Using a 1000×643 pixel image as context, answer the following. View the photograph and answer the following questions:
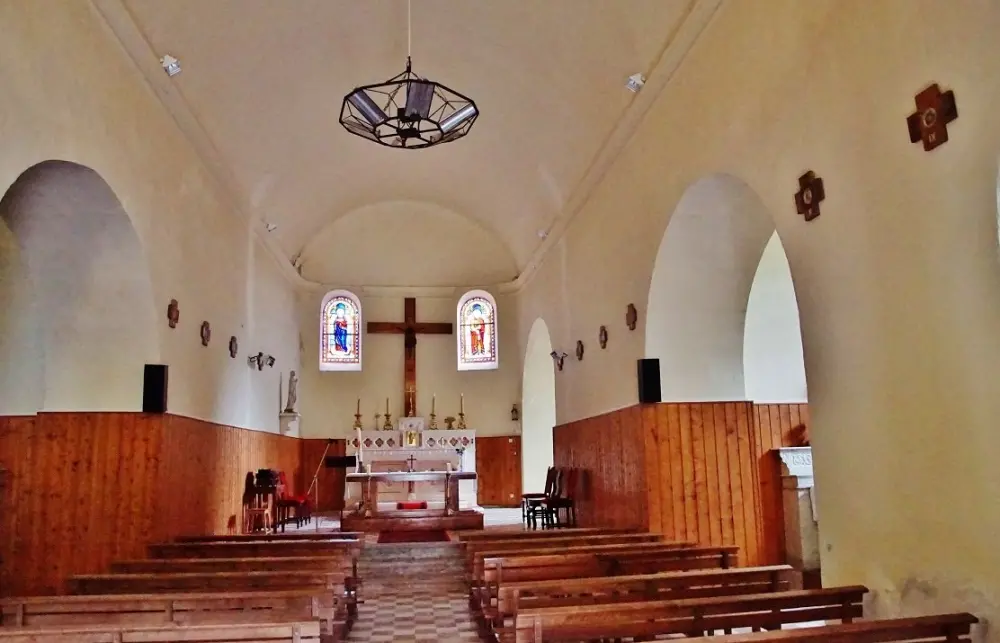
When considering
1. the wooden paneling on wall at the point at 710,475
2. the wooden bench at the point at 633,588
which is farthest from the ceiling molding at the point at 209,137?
the wooden bench at the point at 633,588

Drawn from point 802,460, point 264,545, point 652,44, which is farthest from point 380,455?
point 652,44

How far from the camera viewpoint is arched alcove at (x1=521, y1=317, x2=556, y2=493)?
15250 mm

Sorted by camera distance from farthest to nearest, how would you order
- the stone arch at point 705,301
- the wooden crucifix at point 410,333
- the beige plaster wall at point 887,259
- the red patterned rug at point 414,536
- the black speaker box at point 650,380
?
1. the wooden crucifix at point 410,333
2. the red patterned rug at point 414,536
3. the black speaker box at point 650,380
4. the stone arch at point 705,301
5. the beige plaster wall at point 887,259

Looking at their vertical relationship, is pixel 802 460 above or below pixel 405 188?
below

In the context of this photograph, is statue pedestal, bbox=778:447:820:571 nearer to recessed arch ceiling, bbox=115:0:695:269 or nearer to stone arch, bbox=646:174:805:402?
stone arch, bbox=646:174:805:402

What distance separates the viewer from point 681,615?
3398 mm

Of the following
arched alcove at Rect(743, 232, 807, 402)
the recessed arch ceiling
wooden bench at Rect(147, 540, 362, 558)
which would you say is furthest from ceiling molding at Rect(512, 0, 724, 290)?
wooden bench at Rect(147, 540, 362, 558)

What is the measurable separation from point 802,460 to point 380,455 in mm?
7162

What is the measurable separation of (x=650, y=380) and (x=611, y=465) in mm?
1638

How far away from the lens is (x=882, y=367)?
14.0 ft

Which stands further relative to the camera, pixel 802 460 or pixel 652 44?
pixel 802 460

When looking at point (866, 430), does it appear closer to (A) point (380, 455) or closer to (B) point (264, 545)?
(B) point (264, 545)

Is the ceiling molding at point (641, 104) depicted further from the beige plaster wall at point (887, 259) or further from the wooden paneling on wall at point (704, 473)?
the wooden paneling on wall at point (704, 473)

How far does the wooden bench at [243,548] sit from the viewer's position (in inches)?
250
